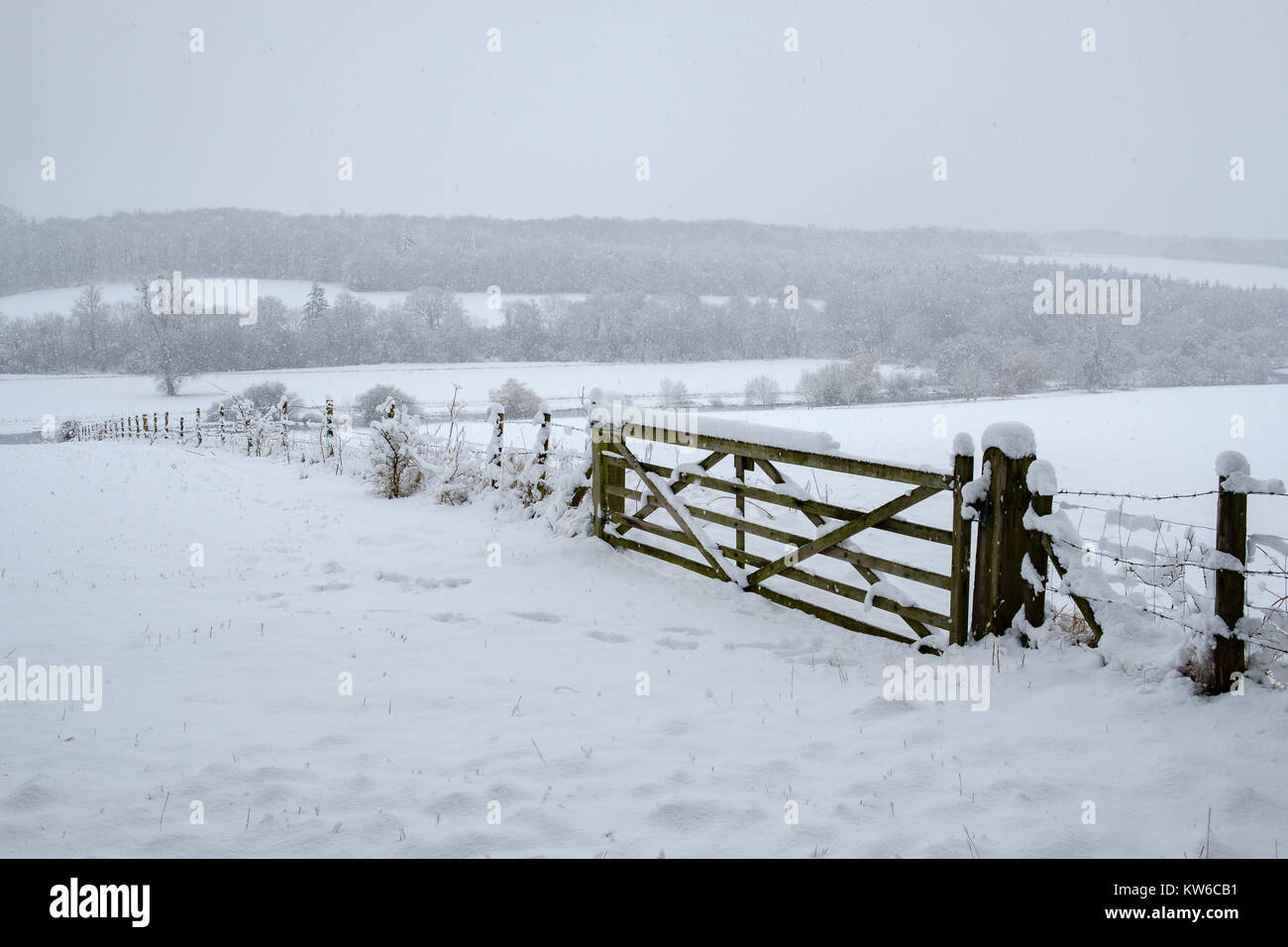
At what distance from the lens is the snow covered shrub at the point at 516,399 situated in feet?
136

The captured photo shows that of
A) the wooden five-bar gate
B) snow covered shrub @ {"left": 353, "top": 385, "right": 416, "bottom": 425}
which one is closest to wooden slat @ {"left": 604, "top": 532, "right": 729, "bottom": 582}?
the wooden five-bar gate

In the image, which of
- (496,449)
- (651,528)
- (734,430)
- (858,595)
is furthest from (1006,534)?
(496,449)

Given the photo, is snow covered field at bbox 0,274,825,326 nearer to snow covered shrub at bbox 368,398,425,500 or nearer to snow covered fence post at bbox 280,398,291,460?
snow covered fence post at bbox 280,398,291,460

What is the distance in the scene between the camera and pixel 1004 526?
4.96 meters

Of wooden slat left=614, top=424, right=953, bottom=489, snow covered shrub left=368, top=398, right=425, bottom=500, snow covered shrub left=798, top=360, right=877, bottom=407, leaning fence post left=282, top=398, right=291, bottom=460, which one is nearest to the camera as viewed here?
wooden slat left=614, top=424, right=953, bottom=489

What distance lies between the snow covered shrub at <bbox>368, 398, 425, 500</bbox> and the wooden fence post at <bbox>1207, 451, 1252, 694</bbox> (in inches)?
383

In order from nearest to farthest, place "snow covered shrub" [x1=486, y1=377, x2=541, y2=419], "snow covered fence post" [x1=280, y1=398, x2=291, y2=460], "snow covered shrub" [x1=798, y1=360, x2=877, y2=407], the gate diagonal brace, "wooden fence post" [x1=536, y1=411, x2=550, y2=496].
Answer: the gate diagonal brace → "wooden fence post" [x1=536, y1=411, x2=550, y2=496] → "snow covered fence post" [x1=280, y1=398, x2=291, y2=460] → "snow covered shrub" [x1=486, y1=377, x2=541, y2=419] → "snow covered shrub" [x1=798, y1=360, x2=877, y2=407]

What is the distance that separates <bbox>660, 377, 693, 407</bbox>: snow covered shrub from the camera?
40.4 meters

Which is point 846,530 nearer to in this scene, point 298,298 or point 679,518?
point 679,518

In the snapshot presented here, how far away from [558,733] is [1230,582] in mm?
3622

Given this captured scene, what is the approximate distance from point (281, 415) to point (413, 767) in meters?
17.6

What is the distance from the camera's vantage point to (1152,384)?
49.2m
